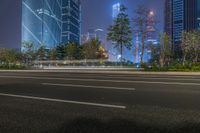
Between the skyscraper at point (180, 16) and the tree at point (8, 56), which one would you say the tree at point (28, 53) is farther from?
the skyscraper at point (180, 16)

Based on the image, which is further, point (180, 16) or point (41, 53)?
point (180, 16)

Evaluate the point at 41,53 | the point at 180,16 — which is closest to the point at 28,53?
the point at 41,53

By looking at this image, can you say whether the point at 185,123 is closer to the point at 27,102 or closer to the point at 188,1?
the point at 27,102

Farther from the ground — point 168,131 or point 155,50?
point 155,50

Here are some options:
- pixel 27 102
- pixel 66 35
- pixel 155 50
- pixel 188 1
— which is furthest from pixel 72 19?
pixel 27 102

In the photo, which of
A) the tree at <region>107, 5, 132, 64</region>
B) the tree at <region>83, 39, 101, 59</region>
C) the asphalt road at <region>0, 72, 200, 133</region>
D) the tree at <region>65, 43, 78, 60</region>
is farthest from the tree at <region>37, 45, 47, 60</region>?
the asphalt road at <region>0, 72, 200, 133</region>

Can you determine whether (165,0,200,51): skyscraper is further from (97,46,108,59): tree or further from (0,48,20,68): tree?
(0,48,20,68): tree

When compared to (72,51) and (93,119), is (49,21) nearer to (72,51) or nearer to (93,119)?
(72,51)

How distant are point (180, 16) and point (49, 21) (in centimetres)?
6464

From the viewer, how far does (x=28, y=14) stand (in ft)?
376

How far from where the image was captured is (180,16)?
3814 inches

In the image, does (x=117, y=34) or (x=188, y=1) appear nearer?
(x=117, y=34)

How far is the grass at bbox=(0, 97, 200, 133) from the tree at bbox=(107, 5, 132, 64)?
3311cm

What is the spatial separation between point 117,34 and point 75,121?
34.6 meters
